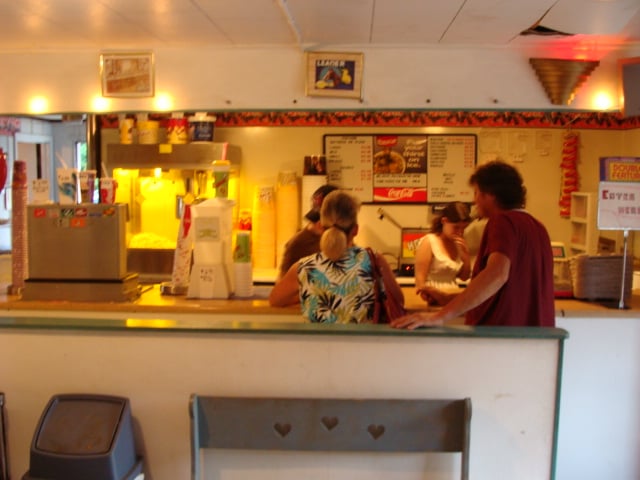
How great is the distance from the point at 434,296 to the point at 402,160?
244cm

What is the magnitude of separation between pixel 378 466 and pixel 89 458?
988mm

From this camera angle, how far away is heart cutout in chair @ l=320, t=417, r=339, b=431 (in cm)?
236

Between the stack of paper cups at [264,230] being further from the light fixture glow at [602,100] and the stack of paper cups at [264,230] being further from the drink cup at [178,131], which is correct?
the light fixture glow at [602,100]

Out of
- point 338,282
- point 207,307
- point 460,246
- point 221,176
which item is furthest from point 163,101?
point 460,246

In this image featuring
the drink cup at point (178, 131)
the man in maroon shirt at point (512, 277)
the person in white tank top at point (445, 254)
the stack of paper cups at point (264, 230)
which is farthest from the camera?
the stack of paper cups at point (264, 230)

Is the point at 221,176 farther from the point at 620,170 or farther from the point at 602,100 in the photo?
the point at 602,100

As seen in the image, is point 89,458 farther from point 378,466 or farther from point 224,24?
point 224,24

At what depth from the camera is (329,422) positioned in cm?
236

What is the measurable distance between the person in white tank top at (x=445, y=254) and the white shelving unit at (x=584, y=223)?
1445 mm

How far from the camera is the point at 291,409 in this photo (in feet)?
7.77

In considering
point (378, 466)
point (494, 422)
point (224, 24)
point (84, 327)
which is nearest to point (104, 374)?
point (84, 327)

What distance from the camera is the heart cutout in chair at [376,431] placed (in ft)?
7.69

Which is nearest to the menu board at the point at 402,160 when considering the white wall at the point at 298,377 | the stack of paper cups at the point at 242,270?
the stack of paper cups at the point at 242,270

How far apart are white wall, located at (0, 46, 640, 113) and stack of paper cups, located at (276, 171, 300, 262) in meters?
1.63
